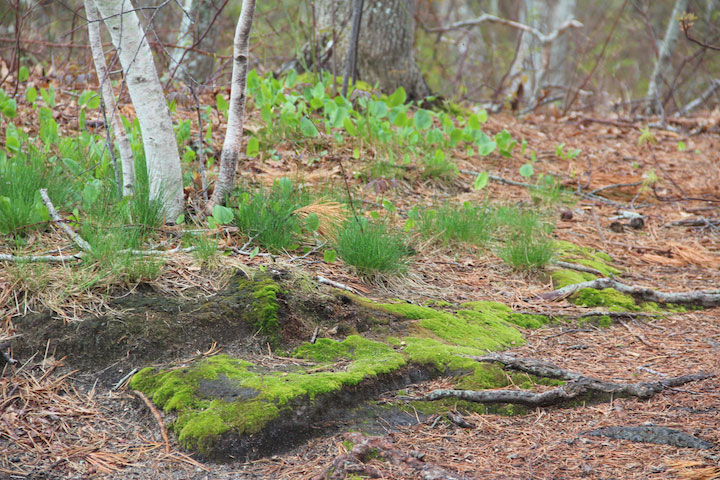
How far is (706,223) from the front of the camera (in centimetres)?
429

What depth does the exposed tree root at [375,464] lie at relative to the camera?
1471 millimetres

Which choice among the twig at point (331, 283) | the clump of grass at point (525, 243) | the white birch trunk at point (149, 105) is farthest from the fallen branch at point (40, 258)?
the clump of grass at point (525, 243)

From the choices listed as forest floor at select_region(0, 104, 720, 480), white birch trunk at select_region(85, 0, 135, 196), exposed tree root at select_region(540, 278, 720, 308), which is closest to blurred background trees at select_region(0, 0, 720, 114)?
white birch trunk at select_region(85, 0, 135, 196)

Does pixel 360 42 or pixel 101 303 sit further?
pixel 360 42

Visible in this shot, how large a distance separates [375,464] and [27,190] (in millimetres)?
2056

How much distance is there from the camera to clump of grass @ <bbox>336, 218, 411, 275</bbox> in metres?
2.71

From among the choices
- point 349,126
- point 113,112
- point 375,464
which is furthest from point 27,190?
point 349,126

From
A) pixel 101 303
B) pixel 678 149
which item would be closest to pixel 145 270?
pixel 101 303

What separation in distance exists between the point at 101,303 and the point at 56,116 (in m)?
2.67

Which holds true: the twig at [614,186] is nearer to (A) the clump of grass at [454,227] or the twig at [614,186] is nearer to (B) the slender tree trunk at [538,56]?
(A) the clump of grass at [454,227]

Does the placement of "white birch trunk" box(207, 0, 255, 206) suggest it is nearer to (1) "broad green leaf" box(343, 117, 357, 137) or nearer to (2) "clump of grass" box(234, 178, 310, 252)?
(2) "clump of grass" box(234, 178, 310, 252)

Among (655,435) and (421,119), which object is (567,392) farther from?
(421,119)

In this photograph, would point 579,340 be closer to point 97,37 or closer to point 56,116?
point 97,37

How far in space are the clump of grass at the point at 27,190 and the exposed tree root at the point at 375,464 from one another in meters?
1.58
